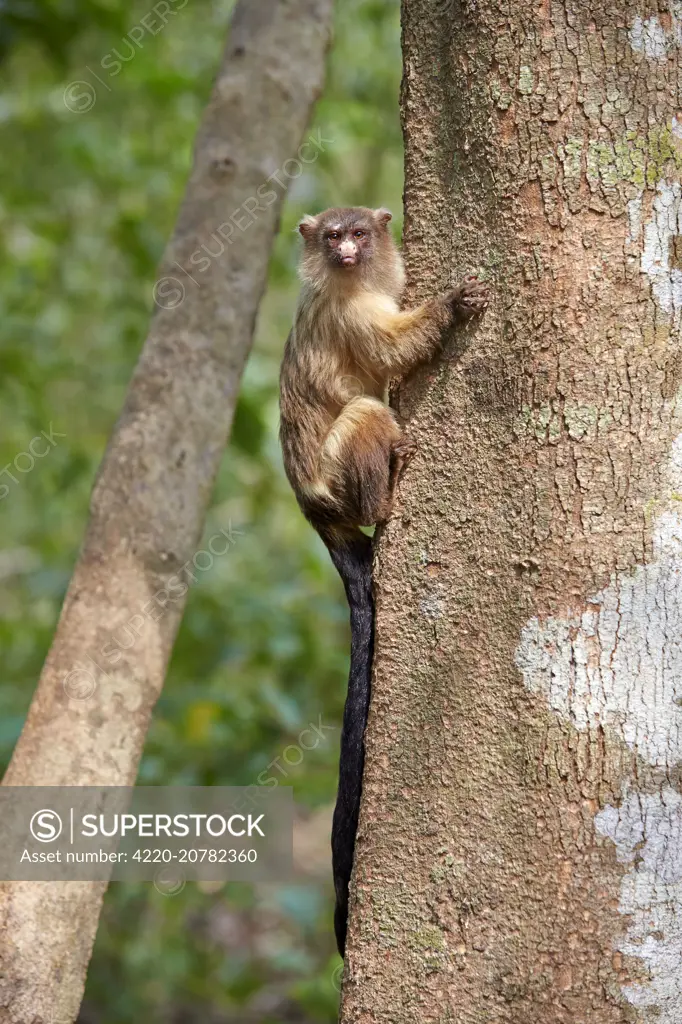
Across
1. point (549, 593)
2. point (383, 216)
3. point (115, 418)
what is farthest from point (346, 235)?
point (115, 418)

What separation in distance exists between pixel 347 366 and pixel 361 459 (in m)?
0.57

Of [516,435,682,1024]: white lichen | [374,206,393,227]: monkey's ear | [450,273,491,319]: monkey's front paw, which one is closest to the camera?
[516,435,682,1024]: white lichen

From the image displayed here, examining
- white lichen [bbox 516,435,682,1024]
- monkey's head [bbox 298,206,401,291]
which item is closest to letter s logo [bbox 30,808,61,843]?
white lichen [bbox 516,435,682,1024]

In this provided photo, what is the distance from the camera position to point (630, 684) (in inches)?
75.4

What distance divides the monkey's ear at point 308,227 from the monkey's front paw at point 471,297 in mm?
1610

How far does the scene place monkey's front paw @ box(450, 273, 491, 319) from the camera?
223 centimetres

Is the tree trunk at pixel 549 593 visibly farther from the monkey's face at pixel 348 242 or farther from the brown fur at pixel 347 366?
the monkey's face at pixel 348 242

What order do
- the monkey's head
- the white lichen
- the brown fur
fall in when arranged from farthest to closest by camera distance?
the monkey's head < the brown fur < the white lichen

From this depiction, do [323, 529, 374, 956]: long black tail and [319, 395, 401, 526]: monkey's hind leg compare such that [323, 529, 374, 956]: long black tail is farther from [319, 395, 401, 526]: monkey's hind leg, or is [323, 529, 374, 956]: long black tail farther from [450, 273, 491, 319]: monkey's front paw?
[450, 273, 491, 319]: monkey's front paw

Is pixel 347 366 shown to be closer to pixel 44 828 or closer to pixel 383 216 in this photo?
pixel 383 216

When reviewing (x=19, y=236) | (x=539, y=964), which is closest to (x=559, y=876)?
(x=539, y=964)

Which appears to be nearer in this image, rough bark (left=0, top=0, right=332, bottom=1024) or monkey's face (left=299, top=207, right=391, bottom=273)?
rough bark (left=0, top=0, right=332, bottom=1024)

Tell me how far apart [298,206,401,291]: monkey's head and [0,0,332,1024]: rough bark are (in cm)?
21

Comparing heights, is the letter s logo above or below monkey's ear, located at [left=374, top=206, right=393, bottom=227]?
below
